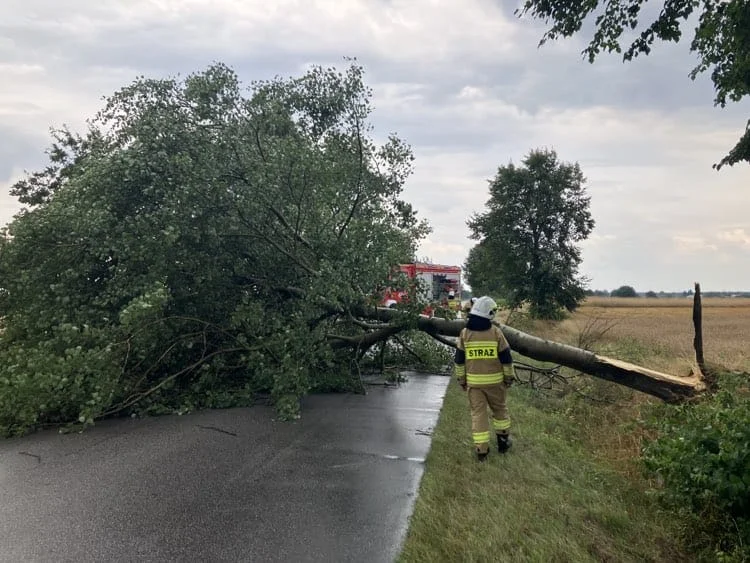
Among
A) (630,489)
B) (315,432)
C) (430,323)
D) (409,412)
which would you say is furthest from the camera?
(430,323)

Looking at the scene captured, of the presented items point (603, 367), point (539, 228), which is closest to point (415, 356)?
point (603, 367)

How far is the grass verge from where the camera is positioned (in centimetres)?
325

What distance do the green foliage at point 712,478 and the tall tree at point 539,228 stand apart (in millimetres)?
23487

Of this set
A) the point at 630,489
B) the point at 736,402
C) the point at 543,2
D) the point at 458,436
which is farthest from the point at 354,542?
the point at 543,2

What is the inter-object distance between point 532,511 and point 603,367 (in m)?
3.50

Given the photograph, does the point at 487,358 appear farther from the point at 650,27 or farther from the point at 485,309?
the point at 650,27

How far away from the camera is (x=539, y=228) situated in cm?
2798

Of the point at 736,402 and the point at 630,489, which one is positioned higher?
the point at 736,402

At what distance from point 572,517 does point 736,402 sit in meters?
2.31

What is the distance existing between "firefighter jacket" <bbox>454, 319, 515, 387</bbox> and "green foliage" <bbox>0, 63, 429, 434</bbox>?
2.00 m

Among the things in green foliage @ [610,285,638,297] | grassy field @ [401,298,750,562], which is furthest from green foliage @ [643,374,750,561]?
green foliage @ [610,285,638,297]

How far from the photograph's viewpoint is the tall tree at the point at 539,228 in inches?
1065

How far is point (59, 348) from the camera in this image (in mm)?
6855

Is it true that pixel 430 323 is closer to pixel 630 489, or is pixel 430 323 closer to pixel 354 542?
pixel 630 489
